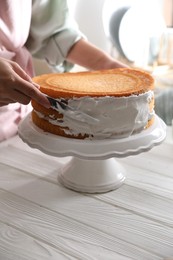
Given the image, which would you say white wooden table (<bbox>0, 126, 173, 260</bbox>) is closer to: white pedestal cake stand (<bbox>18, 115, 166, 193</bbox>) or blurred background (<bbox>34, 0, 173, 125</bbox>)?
white pedestal cake stand (<bbox>18, 115, 166, 193</bbox>)

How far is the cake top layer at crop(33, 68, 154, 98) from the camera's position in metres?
A: 0.52

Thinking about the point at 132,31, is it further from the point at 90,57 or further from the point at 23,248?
the point at 23,248

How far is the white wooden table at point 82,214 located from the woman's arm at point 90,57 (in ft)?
0.66

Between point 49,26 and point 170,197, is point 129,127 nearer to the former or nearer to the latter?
point 170,197

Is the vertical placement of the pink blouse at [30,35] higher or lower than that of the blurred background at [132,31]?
higher

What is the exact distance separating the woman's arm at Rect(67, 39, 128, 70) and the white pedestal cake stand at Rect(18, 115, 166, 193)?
21 cm

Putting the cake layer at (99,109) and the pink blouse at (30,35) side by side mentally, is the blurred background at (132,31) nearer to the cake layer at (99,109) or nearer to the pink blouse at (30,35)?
the pink blouse at (30,35)

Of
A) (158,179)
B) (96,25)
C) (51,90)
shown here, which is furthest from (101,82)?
(96,25)

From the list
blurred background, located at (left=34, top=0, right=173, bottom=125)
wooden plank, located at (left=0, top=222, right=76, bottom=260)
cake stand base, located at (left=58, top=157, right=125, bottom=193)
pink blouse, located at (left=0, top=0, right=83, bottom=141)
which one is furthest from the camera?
blurred background, located at (left=34, top=0, right=173, bottom=125)

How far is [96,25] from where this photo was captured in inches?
63.4

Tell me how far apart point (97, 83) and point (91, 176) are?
0.47 ft

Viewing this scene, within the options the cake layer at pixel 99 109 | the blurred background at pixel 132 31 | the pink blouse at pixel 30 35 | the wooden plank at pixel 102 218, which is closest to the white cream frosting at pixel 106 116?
the cake layer at pixel 99 109

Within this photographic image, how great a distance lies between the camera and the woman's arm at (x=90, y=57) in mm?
767

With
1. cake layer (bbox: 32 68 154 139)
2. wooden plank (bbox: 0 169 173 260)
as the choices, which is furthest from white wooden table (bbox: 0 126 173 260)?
cake layer (bbox: 32 68 154 139)
